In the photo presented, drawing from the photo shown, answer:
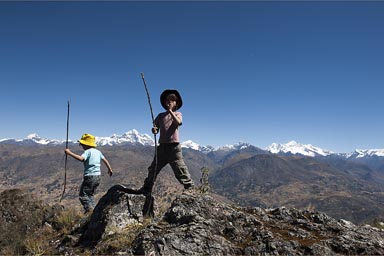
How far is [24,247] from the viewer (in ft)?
27.9

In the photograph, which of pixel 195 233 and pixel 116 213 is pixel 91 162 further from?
pixel 195 233

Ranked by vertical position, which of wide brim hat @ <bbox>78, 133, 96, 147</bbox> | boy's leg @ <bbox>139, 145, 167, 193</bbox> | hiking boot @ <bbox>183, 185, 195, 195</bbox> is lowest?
hiking boot @ <bbox>183, 185, 195, 195</bbox>

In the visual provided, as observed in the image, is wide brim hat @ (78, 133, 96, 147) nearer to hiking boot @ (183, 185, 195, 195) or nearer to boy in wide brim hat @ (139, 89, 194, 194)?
boy in wide brim hat @ (139, 89, 194, 194)

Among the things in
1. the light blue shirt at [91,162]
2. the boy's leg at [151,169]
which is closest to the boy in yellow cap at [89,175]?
the light blue shirt at [91,162]

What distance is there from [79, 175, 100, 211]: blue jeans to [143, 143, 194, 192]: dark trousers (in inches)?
109

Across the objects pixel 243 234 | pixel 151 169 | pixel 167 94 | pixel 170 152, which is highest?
pixel 167 94

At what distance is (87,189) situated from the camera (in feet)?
36.8

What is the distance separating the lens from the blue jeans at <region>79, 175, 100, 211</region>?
11117 mm

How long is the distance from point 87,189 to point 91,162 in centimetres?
107

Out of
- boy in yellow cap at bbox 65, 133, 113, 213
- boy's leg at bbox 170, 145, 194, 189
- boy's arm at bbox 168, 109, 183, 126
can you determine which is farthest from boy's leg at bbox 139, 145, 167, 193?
boy in yellow cap at bbox 65, 133, 113, 213

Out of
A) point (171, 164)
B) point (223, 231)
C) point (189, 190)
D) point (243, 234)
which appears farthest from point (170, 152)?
point (243, 234)

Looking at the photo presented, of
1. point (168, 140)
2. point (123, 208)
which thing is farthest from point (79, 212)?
point (168, 140)

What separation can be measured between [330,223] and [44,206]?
36.4 feet

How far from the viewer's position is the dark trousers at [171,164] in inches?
369
